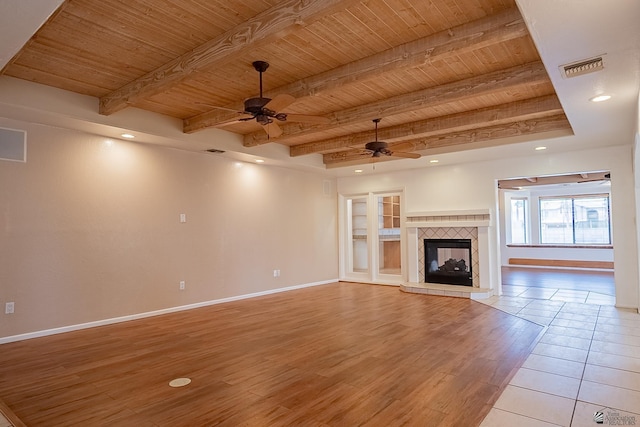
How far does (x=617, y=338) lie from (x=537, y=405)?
2.25 metres

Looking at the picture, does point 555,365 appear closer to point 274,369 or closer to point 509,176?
point 274,369

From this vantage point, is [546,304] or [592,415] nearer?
[592,415]

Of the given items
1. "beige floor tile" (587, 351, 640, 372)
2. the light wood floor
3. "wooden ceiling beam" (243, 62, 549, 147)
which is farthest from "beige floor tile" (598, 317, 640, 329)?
"wooden ceiling beam" (243, 62, 549, 147)

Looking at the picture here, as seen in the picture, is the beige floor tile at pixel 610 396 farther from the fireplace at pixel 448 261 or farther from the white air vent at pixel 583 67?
the fireplace at pixel 448 261

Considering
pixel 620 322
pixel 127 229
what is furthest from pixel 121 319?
pixel 620 322

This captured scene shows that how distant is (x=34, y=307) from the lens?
14.4 ft

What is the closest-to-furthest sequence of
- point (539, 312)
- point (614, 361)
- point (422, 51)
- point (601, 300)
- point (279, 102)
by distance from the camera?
point (422, 51), point (614, 361), point (279, 102), point (539, 312), point (601, 300)

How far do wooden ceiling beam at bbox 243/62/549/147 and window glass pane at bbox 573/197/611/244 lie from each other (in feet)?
31.6

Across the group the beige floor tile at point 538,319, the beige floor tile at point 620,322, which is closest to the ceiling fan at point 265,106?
the beige floor tile at point 538,319

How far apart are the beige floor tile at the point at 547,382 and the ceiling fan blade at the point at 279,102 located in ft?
9.66

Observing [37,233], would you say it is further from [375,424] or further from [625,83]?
[625,83]

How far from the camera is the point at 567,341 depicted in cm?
395

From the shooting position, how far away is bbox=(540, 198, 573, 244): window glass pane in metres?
11.7

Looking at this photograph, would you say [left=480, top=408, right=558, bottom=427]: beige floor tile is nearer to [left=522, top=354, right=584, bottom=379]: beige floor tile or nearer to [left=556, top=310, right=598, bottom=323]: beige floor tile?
[left=522, top=354, right=584, bottom=379]: beige floor tile
